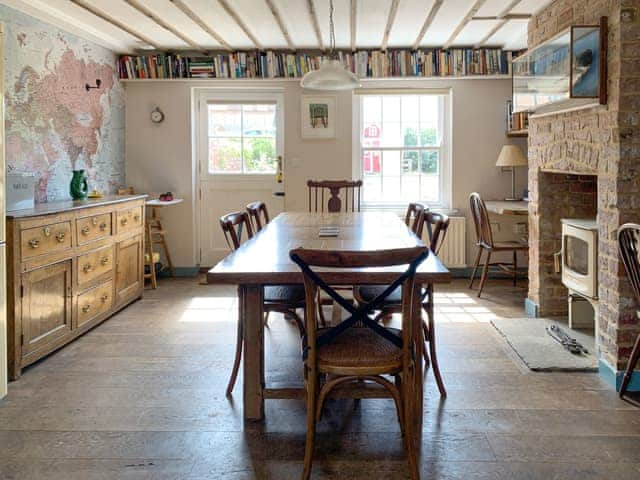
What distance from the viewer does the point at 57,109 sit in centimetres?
530

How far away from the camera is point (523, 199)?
22.1 feet

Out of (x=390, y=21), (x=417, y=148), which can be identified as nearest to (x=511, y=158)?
(x=417, y=148)

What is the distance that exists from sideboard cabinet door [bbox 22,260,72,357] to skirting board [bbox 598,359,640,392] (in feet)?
10.8

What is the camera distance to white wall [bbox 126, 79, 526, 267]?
684 centimetres

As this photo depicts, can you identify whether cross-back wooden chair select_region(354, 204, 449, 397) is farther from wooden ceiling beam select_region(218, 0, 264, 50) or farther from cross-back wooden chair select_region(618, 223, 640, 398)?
wooden ceiling beam select_region(218, 0, 264, 50)

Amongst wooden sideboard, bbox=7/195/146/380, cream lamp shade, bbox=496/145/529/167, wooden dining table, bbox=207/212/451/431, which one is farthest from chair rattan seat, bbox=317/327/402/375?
cream lamp shade, bbox=496/145/529/167

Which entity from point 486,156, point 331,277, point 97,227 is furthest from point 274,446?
A: point 486,156

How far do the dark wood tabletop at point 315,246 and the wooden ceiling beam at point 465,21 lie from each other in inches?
68.4

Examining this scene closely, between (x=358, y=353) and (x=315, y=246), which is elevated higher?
(x=315, y=246)

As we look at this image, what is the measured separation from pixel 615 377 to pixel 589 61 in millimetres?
1788

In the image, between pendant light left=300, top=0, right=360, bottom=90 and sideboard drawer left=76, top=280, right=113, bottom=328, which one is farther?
sideboard drawer left=76, top=280, right=113, bottom=328

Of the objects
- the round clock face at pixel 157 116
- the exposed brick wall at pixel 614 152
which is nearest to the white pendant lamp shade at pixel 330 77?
the exposed brick wall at pixel 614 152

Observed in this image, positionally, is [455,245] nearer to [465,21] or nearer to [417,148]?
[417,148]

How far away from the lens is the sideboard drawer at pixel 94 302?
4461 mm
